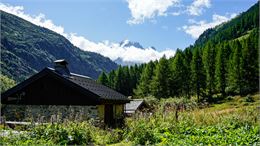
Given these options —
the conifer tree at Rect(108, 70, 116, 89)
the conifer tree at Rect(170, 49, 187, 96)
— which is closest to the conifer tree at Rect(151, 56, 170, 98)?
the conifer tree at Rect(170, 49, 187, 96)

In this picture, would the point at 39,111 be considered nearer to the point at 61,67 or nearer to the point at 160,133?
the point at 61,67

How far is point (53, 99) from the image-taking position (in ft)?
81.8

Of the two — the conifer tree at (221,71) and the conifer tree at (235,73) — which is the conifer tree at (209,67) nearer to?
the conifer tree at (221,71)

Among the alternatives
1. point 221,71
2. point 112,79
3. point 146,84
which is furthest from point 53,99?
point 112,79

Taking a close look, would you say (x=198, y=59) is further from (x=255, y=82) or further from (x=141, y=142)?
(x=141, y=142)

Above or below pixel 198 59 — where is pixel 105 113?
below

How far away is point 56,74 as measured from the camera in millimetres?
24750

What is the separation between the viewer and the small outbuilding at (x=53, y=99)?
23844 mm

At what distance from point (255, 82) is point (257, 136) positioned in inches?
2640

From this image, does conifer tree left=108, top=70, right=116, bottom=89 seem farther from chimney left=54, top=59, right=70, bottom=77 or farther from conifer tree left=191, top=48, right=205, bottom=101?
chimney left=54, top=59, right=70, bottom=77

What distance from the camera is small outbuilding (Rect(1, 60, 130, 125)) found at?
23844mm

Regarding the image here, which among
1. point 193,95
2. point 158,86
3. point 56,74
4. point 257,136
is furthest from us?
point 193,95

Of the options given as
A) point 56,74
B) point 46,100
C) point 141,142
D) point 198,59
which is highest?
point 198,59

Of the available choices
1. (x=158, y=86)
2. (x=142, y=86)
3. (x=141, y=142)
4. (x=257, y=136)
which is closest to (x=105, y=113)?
(x=141, y=142)
